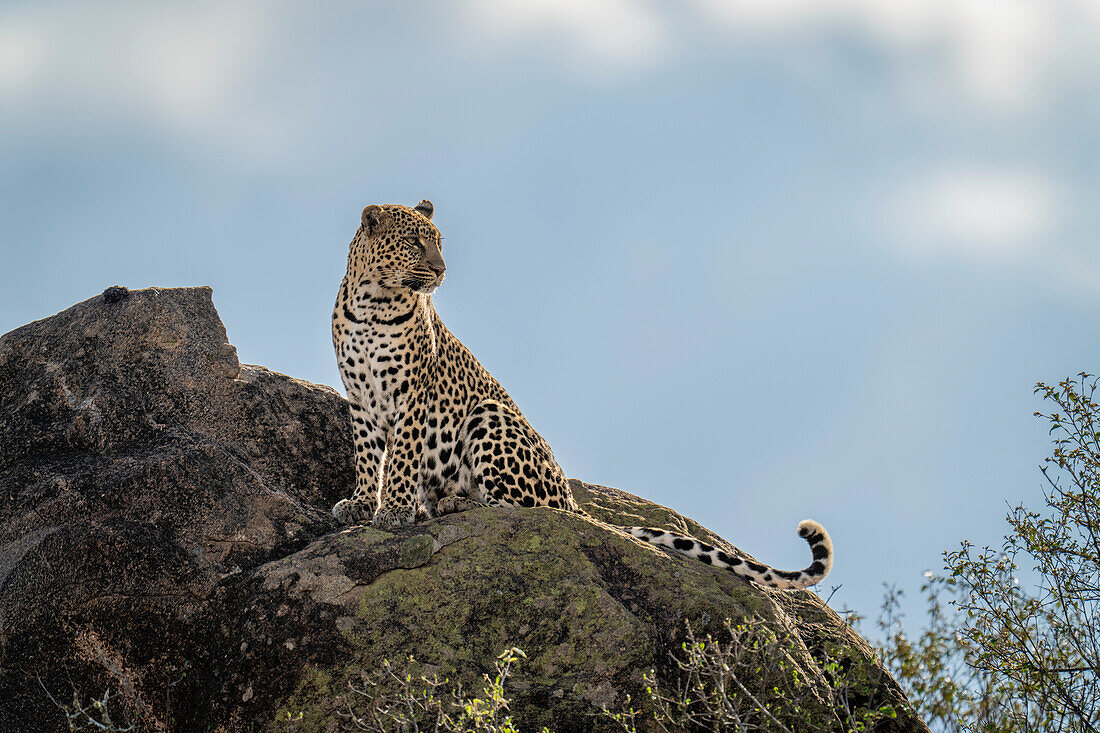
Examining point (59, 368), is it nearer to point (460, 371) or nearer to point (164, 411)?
point (164, 411)

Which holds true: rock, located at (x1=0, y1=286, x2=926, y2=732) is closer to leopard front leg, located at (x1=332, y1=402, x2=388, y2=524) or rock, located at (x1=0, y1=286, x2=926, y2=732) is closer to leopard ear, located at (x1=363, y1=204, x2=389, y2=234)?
leopard front leg, located at (x1=332, y1=402, x2=388, y2=524)

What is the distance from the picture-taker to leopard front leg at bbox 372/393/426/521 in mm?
8867

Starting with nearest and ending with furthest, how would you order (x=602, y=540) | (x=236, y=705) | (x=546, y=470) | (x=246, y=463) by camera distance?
(x=236, y=705)
(x=602, y=540)
(x=246, y=463)
(x=546, y=470)

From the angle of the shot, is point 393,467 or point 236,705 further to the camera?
point 393,467

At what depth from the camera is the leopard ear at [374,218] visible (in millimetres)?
9914

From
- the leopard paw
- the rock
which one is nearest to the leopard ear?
the rock

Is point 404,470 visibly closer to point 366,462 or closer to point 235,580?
point 366,462

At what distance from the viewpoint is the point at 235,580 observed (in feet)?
24.6

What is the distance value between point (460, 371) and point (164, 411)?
277 centimetres

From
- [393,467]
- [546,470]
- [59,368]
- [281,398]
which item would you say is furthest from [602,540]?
[59,368]

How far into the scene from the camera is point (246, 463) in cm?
905

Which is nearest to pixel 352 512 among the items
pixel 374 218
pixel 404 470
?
pixel 404 470

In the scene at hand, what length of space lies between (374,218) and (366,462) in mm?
2392

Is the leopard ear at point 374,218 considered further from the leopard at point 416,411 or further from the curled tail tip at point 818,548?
the curled tail tip at point 818,548
